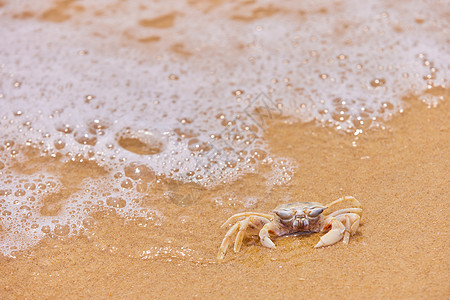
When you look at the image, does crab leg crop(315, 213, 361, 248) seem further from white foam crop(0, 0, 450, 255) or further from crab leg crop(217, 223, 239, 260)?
white foam crop(0, 0, 450, 255)

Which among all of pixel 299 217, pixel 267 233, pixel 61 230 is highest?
pixel 299 217

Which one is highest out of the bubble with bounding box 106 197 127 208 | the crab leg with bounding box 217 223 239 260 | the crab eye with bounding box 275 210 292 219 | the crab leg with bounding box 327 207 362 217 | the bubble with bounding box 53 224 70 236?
the crab eye with bounding box 275 210 292 219

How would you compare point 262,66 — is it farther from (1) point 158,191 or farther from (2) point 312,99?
(1) point 158,191

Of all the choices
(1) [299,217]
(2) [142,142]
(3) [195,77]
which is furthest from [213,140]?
(1) [299,217]

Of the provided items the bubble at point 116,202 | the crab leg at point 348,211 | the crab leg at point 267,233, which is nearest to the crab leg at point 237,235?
the crab leg at point 267,233

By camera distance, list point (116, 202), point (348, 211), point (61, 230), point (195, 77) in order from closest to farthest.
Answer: point (348, 211) < point (61, 230) < point (116, 202) < point (195, 77)

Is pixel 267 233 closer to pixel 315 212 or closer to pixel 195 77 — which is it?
pixel 315 212

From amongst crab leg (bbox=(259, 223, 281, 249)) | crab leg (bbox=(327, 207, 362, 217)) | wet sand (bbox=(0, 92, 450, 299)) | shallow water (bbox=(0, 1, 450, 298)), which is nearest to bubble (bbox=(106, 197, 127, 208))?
shallow water (bbox=(0, 1, 450, 298))
